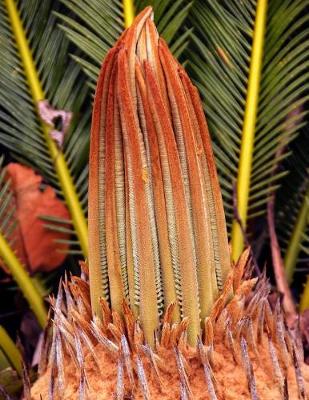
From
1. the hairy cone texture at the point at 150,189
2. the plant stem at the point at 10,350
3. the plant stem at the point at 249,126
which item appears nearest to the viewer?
the hairy cone texture at the point at 150,189

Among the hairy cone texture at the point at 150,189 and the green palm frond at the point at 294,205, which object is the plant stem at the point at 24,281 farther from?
the green palm frond at the point at 294,205

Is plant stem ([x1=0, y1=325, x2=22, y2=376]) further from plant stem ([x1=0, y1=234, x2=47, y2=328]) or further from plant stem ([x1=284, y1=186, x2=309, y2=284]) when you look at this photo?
plant stem ([x1=284, y1=186, x2=309, y2=284])

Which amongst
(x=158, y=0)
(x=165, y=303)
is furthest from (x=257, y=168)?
(x=165, y=303)

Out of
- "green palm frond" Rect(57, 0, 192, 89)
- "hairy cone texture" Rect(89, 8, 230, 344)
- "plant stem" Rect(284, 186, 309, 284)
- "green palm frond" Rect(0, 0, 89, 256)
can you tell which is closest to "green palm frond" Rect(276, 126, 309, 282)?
"plant stem" Rect(284, 186, 309, 284)

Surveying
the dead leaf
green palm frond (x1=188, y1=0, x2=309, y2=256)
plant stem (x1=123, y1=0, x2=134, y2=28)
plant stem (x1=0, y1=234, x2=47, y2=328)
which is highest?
plant stem (x1=123, y1=0, x2=134, y2=28)

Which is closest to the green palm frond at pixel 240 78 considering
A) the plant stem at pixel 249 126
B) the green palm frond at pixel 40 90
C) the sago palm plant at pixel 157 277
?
the plant stem at pixel 249 126

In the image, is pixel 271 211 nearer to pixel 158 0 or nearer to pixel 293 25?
pixel 293 25

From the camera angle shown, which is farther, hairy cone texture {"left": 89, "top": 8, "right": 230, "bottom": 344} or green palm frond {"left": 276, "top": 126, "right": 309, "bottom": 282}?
green palm frond {"left": 276, "top": 126, "right": 309, "bottom": 282}
